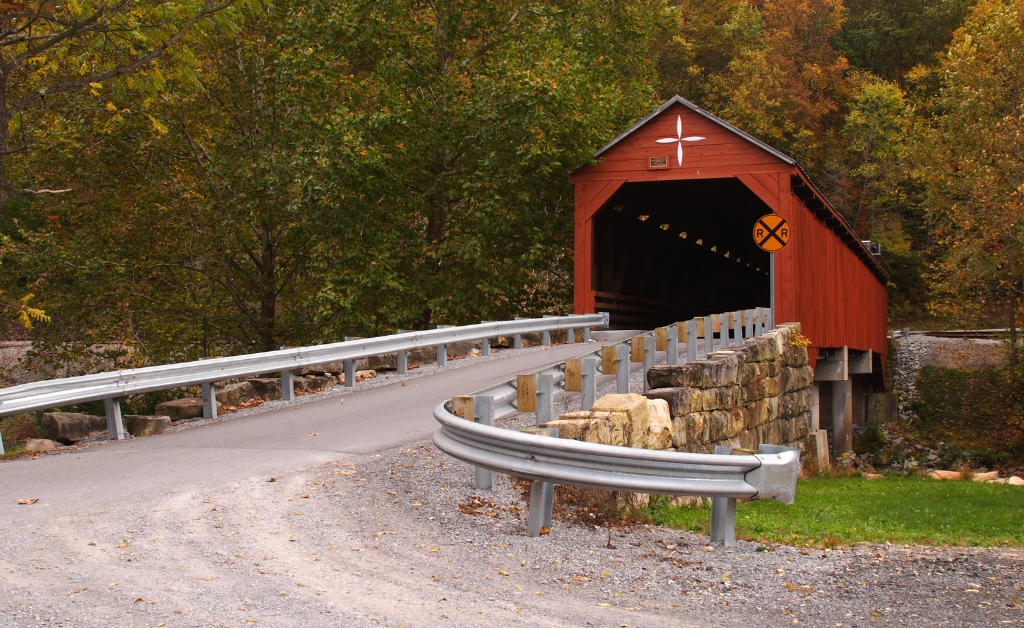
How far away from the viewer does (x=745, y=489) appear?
15.6ft

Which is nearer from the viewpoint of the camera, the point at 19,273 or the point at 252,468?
the point at 252,468

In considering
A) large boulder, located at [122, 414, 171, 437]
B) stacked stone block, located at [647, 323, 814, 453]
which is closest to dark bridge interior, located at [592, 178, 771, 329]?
stacked stone block, located at [647, 323, 814, 453]

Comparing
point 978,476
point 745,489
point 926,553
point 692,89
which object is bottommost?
point 978,476

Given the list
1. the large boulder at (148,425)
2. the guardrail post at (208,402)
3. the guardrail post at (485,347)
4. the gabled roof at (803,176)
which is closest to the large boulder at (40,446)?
the large boulder at (148,425)

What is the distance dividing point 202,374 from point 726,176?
9.93 metres

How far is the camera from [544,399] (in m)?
6.50

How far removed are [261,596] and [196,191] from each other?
54.5 feet

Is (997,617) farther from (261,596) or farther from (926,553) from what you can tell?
(261,596)

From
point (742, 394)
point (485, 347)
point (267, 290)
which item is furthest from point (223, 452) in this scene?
point (267, 290)

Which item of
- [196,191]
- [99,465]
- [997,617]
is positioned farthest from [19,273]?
[997,617]

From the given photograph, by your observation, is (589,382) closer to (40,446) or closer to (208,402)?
(208,402)

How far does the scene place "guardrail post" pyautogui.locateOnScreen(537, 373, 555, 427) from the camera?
21.2 ft

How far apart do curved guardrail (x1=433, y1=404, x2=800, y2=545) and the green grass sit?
30.8 inches

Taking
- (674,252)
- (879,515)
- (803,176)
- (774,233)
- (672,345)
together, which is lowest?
(879,515)
